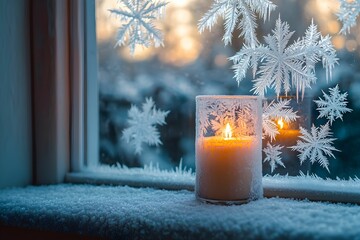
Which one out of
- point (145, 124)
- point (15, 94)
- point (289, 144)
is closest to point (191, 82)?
point (145, 124)

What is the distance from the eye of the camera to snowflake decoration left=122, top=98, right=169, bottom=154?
978 mm

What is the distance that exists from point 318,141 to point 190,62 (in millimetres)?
315

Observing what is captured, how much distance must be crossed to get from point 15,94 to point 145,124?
0.30m

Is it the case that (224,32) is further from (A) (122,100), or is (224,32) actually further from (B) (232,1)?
(A) (122,100)

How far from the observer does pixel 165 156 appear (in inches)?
38.7

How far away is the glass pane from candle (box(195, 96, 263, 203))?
9 cm

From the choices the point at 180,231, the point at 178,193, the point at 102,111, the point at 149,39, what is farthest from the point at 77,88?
the point at 180,231

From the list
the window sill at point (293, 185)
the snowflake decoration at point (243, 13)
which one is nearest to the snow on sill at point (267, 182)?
the window sill at point (293, 185)

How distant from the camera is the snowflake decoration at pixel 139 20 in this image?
94cm

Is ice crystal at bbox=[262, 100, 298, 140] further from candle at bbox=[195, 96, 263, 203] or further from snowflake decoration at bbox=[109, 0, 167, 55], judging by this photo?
snowflake decoration at bbox=[109, 0, 167, 55]

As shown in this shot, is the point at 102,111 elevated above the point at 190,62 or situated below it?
below

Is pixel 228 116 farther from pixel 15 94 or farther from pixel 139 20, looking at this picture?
pixel 15 94

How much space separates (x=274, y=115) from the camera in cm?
86

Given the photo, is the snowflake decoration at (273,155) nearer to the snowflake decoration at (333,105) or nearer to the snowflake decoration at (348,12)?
the snowflake decoration at (333,105)
